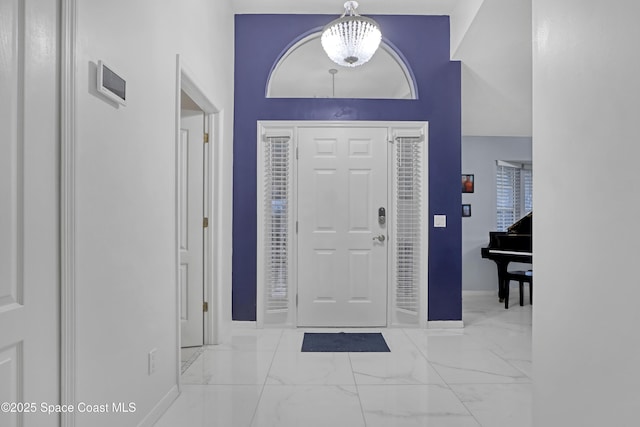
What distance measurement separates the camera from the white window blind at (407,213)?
161 inches

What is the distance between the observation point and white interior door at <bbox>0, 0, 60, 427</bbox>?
113cm

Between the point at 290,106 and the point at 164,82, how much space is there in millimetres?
1928

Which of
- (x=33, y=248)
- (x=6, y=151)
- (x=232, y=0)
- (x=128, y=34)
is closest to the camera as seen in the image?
(x=6, y=151)

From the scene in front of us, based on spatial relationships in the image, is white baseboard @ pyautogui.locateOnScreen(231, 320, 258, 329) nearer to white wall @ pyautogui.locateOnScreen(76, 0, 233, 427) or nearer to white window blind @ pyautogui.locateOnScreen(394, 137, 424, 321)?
white window blind @ pyautogui.locateOnScreen(394, 137, 424, 321)

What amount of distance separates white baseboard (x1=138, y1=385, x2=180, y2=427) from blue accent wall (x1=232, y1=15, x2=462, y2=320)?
1644mm

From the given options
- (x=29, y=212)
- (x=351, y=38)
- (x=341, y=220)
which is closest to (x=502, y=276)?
(x=341, y=220)

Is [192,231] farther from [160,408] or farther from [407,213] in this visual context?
[407,213]

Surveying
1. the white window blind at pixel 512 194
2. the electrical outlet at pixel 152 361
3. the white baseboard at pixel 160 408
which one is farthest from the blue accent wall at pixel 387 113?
the white window blind at pixel 512 194

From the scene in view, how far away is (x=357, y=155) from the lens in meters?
4.09

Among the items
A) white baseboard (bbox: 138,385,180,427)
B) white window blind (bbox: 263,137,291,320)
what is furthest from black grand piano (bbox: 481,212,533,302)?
white baseboard (bbox: 138,385,180,427)

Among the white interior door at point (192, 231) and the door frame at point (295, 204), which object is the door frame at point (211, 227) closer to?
the white interior door at point (192, 231)

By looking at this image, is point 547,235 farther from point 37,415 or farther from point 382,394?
point 37,415

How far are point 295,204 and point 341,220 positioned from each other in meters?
0.50

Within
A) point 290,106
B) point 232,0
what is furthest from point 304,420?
point 232,0
